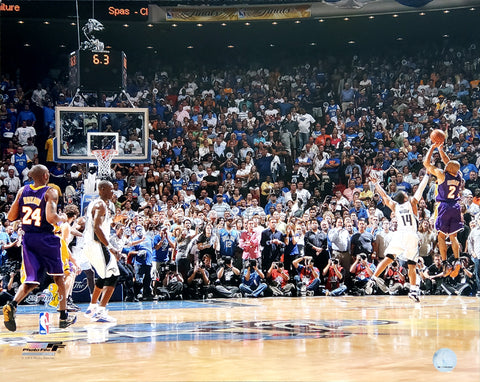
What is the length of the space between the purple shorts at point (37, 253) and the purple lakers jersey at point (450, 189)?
4.30m

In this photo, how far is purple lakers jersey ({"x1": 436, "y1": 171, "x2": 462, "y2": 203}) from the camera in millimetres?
7750

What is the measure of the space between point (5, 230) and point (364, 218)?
18.3 feet

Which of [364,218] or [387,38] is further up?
[387,38]

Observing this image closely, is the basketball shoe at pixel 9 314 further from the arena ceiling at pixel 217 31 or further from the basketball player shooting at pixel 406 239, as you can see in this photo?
the arena ceiling at pixel 217 31

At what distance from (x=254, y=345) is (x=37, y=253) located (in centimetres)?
209

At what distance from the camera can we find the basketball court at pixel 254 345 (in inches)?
192

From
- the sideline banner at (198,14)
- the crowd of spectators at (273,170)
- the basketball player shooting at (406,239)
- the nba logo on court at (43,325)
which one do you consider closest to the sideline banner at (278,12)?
the sideline banner at (198,14)

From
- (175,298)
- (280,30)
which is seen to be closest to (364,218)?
(175,298)

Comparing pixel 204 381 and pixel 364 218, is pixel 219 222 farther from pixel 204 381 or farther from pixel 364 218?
pixel 204 381

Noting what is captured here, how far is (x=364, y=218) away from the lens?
37.1 ft

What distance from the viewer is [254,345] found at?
19.8 feet

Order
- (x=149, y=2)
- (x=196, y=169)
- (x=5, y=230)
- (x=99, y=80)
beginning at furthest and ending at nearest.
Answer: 1. (x=149, y=2)
2. (x=196, y=169)
3. (x=99, y=80)
4. (x=5, y=230)

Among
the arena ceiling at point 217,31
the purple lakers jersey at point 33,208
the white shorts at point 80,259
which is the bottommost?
the white shorts at point 80,259

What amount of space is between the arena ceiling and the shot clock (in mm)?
4257
